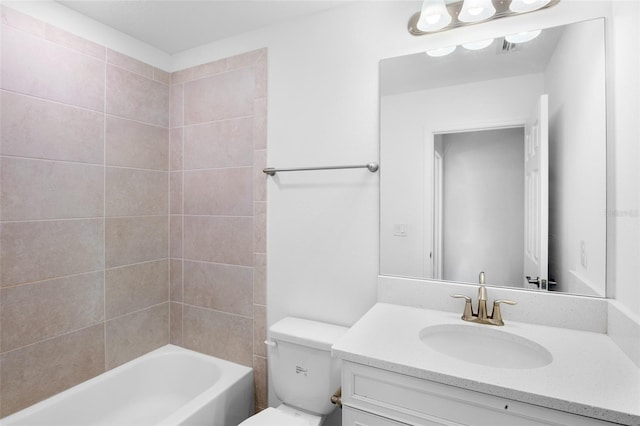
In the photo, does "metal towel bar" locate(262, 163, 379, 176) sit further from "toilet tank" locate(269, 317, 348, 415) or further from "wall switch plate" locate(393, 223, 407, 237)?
"toilet tank" locate(269, 317, 348, 415)

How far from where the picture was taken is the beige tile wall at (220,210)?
2.00 metres

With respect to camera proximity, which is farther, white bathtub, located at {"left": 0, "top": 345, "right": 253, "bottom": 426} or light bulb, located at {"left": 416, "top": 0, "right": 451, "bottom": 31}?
white bathtub, located at {"left": 0, "top": 345, "right": 253, "bottom": 426}

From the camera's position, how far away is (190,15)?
6.07ft

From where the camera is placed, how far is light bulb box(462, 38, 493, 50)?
143cm

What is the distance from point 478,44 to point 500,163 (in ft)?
1.68

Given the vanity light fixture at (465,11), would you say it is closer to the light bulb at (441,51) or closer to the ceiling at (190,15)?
the light bulb at (441,51)

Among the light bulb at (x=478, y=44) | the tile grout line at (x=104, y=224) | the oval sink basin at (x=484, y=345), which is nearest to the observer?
the oval sink basin at (x=484, y=345)

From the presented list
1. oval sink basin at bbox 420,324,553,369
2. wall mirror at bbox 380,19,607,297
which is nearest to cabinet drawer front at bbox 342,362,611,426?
oval sink basin at bbox 420,324,553,369

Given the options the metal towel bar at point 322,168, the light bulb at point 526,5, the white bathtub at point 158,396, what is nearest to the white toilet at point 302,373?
the white bathtub at point 158,396

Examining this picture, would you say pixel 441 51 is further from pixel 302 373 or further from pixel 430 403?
pixel 302 373

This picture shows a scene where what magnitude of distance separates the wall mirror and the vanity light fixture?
10cm

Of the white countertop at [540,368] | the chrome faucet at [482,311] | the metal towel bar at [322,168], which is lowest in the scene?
the white countertop at [540,368]

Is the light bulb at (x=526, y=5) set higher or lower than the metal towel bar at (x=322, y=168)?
higher

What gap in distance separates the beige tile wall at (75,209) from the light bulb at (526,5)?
2.03 m
